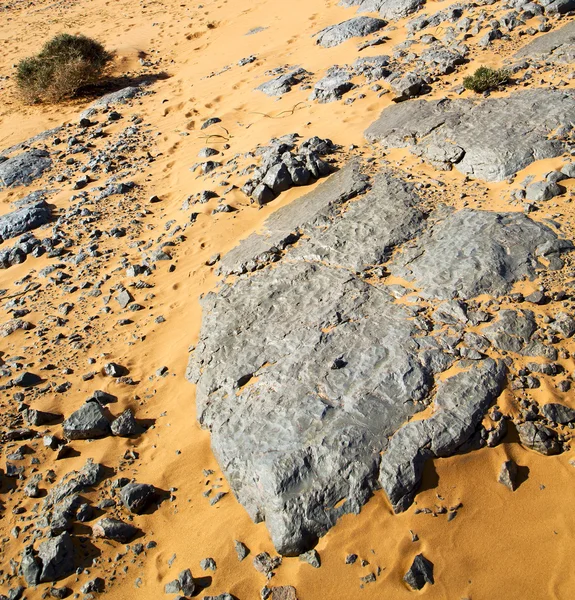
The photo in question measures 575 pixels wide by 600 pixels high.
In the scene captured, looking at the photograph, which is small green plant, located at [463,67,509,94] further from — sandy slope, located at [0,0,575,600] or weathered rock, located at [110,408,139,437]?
weathered rock, located at [110,408,139,437]

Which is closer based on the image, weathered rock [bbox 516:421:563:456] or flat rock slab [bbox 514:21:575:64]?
weathered rock [bbox 516:421:563:456]

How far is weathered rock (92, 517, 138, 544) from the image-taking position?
10.0 feet

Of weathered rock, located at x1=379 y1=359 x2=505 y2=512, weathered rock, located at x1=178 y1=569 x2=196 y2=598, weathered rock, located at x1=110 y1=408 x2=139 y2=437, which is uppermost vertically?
weathered rock, located at x1=110 y1=408 x2=139 y2=437

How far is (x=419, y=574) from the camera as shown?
8.48ft

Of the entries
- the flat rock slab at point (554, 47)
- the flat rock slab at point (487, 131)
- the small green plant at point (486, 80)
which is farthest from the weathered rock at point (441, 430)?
the flat rock slab at point (554, 47)

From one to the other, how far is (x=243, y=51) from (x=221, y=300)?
8354 mm

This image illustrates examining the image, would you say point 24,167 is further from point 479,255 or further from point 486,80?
point 479,255

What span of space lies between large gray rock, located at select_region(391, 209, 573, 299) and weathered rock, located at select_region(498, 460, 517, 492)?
1253mm

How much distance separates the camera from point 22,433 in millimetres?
3766

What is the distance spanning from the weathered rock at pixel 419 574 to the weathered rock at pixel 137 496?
170cm

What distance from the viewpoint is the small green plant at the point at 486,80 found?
583 centimetres

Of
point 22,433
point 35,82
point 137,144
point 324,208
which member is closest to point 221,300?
point 324,208

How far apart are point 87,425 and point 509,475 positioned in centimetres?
297

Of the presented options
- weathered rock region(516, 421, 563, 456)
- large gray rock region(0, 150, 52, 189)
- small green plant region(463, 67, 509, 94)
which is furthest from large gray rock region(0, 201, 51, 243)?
weathered rock region(516, 421, 563, 456)
